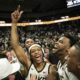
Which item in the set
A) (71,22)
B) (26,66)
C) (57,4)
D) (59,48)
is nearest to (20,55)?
(26,66)

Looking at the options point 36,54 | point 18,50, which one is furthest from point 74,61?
point 18,50

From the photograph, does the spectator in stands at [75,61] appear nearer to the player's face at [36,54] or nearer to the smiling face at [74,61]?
the smiling face at [74,61]

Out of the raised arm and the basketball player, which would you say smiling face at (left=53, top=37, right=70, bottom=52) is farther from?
the raised arm

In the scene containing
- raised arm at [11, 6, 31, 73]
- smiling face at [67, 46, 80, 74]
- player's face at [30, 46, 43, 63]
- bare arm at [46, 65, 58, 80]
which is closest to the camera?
smiling face at [67, 46, 80, 74]

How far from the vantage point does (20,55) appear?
5.09 metres

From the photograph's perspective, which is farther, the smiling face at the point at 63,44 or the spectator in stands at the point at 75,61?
the smiling face at the point at 63,44

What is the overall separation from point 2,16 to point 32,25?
3.37 metres

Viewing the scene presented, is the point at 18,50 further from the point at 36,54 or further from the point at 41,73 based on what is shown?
the point at 41,73

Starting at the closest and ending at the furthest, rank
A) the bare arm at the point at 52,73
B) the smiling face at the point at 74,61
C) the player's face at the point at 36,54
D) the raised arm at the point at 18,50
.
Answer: the smiling face at the point at 74,61
the bare arm at the point at 52,73
the player's face at the point at 36,54
the raised arm at the point at 18,50

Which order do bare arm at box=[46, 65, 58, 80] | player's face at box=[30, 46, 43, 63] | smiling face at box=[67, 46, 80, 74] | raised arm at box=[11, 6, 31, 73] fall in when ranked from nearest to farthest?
smiling face at box=[67, 46, 80, 74]
bare arm at box=[46, 65, 58, 80]
player's face at box=[30, 46, 43, 63]
raised arm at box=[11, 6, 31, 73]

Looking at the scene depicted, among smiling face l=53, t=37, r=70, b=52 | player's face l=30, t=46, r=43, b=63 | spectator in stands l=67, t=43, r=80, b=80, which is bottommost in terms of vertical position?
player's face l=30, t=46, r=43, b=63

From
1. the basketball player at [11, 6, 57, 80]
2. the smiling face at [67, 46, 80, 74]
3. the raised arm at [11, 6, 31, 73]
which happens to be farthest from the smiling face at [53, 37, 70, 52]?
the smiling face at [67, 46, 80, 74]

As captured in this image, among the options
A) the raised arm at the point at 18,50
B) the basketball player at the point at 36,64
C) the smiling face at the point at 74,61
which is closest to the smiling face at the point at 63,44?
the basketball player at the point at 36,64

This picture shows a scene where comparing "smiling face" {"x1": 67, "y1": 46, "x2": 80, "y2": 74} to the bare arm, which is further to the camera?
the bare arm
